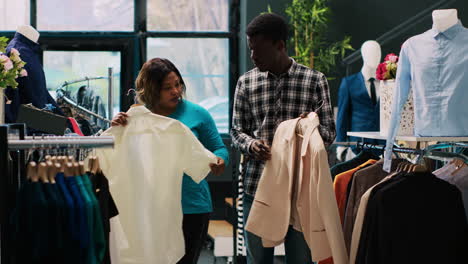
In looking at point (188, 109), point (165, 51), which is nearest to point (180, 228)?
point (188, 109)

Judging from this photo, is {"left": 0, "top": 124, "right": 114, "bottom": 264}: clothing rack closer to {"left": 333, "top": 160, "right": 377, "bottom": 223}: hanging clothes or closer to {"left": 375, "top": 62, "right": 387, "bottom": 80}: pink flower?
{"left": 333, "top": 160, "right": 377, "bottom": 223}: hanging clothes

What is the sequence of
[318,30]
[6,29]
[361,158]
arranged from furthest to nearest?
1. [6,29]
2. [318,30]
3. [361,158]

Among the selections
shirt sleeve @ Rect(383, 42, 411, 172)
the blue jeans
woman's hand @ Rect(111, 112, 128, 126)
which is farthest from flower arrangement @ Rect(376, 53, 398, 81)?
woman's hand @ Rect(111, 112, 128, 126)

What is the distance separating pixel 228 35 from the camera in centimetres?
687

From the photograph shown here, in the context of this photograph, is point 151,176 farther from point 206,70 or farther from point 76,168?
point 206,70

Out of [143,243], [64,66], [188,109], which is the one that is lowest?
[143,243]

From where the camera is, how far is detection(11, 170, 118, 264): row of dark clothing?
211 cm

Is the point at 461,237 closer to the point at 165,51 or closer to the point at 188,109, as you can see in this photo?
the point at 188,109

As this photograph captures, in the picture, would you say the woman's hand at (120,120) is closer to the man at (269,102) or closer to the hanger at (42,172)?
the man at (269,102)

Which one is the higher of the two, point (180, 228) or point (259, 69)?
point (259, 69)

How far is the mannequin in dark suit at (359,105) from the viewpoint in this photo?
16.5ft

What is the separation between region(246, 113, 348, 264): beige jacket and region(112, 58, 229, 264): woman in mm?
238

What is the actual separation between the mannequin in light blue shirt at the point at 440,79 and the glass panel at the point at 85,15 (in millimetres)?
4380

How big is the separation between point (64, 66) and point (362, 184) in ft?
14.9
